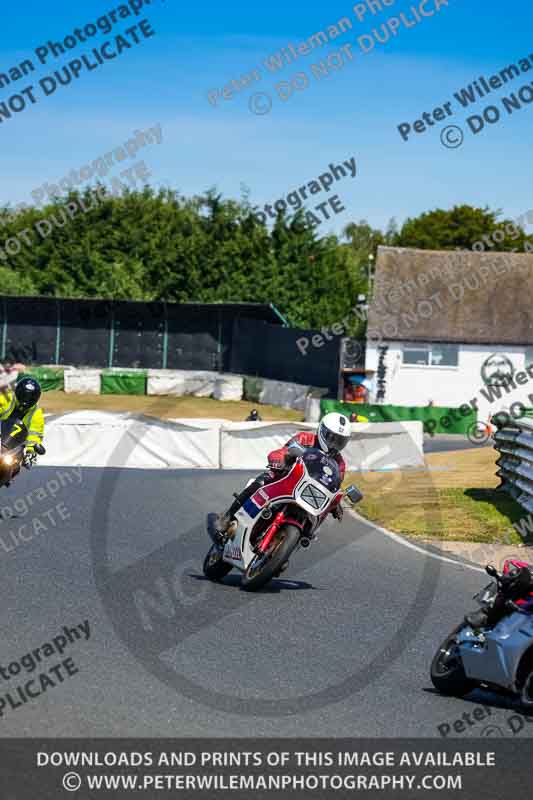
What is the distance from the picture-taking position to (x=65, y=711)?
6.64 m

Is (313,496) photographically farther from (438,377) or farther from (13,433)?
(438,377)

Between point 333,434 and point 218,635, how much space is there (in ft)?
8.54

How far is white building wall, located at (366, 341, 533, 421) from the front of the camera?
1999 inches

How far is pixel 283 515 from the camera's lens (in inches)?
423

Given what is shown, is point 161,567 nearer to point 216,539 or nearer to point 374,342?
point 216,539

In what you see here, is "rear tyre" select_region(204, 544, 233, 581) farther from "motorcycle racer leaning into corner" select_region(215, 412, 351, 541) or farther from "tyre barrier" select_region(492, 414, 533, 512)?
"tyre barrier" select_region(492, 414, 533, 512)

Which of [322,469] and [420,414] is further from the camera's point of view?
[420,414]

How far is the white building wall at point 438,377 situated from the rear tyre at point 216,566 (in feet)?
129
